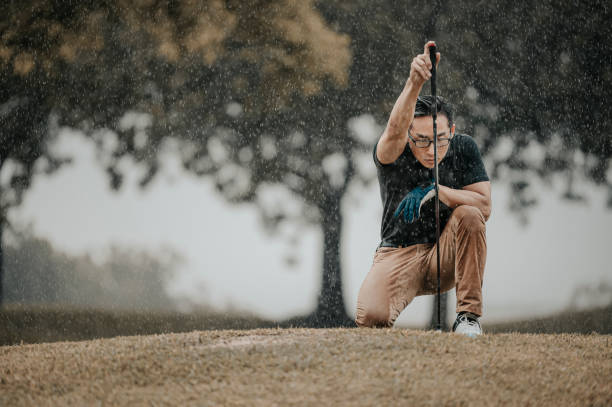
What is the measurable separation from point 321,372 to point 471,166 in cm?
207

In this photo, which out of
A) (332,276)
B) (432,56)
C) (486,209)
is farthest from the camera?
(332,276)

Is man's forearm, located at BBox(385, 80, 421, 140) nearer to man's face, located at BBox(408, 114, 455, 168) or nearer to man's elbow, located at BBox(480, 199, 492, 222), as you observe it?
man's face, located at BBox(408, 114, 455, 168)

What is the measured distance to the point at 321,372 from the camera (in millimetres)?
3242

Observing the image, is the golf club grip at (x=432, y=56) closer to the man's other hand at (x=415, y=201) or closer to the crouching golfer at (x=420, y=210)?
the crouching golfer at (x=420, y=210)

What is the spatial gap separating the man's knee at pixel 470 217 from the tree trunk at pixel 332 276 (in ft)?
16.3

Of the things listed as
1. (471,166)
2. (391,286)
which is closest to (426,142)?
(471,166)

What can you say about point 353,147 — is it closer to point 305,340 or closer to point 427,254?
point 427,254

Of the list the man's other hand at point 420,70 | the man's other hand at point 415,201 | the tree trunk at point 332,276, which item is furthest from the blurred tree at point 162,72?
the man's other hand at point 420,70

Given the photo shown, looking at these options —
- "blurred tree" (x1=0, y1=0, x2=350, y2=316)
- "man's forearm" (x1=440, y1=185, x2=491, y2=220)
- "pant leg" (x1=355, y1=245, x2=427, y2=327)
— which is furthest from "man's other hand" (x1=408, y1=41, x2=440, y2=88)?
"blurred tree" (x1=0, y1=0, x2=350, y2=316)

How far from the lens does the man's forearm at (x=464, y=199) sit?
429 centimetres

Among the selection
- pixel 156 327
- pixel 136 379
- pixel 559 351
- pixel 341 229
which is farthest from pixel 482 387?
pixel 156 327

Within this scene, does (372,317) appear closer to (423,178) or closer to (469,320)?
(469,320)

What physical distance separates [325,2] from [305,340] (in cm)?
644

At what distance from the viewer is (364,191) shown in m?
9.62
